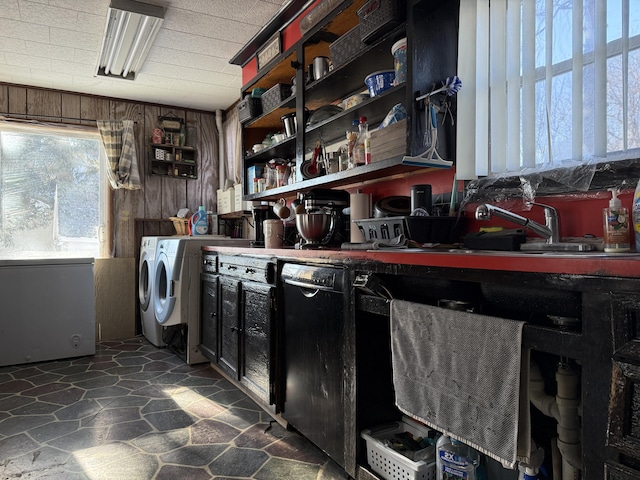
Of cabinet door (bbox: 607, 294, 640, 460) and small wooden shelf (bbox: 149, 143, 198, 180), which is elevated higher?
small wooden shelf (bbox: 149, 143, 198, 180)

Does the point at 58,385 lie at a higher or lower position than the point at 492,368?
lower

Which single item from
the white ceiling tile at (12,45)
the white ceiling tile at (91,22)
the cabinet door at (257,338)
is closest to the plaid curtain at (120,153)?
the white ceiling tile at (12,45)

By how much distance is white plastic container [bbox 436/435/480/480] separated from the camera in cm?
144

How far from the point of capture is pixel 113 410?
2.57 meters

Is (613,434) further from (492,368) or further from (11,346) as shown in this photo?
(11,346)

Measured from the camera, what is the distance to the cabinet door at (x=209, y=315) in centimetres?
314

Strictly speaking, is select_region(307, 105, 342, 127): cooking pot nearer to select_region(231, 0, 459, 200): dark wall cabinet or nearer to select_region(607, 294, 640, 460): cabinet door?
select_region(231, 0, 459, 200): dark wall cabinet

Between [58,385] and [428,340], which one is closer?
[428,340]

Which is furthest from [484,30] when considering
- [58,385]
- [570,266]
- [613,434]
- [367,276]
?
[58,385]

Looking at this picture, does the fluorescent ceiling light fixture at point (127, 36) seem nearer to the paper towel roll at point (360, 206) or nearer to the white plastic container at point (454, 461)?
the paper towel roll at point (360, 206)

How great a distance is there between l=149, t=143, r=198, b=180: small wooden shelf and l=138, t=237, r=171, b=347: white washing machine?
87 centimetres

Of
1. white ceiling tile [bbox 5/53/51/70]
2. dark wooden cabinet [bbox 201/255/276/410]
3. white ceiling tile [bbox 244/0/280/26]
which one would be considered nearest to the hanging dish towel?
dark wooden cabinet [bbox 201/255/276/410]

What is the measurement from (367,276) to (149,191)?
381 cm

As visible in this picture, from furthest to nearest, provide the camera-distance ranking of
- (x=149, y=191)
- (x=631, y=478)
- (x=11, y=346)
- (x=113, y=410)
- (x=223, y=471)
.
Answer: (x=149, y=191)
(x=11, y=346)
(x=113, y=410)
(x=223, y=471)
(x=631, y=478)
